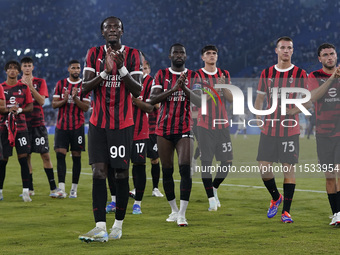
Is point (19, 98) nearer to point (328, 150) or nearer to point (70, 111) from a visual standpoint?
point (70, 111)

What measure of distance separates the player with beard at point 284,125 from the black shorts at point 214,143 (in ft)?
3.28

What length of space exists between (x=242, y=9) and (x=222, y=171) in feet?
120

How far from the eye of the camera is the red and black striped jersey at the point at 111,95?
186 inches

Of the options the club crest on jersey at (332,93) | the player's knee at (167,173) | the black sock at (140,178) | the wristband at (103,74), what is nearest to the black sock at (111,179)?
the black sock at (140,178)

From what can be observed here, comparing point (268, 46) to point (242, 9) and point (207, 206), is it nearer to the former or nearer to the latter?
point (242, 9)

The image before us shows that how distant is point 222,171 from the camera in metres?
7.19

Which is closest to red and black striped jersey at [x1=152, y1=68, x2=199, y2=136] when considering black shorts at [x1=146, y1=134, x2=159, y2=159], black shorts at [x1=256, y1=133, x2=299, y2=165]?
black shorts at [x1=256, y1=133, x2=299, y2=165]

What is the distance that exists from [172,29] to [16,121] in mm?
37209

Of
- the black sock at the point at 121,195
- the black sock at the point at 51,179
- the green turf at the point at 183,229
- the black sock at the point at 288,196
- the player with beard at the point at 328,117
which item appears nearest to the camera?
the green turf at the point at 183,229

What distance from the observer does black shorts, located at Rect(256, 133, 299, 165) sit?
230 inches

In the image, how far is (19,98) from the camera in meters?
7.93

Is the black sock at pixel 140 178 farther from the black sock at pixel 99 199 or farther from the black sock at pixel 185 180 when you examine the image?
the black sock at pixel 99 199

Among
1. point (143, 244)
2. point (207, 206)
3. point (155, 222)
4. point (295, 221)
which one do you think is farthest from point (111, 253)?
point (207, 206)

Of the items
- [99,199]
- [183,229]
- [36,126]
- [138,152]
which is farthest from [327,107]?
[36,126]
